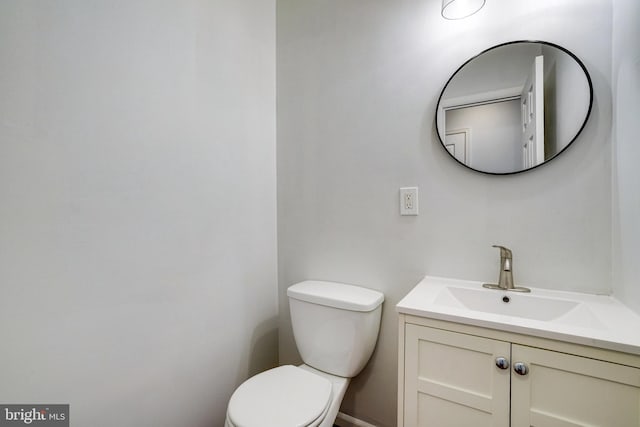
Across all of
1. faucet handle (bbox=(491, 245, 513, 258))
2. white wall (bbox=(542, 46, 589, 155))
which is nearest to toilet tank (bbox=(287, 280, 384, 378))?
faucet handle (bbox=(491, 245, 513, 258))

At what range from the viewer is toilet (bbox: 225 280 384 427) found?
98 cm

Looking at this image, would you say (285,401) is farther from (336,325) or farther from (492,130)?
(492,130)

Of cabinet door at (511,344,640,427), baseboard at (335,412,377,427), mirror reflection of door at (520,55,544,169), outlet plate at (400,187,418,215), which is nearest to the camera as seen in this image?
cabinet door at (511,344,640,427)

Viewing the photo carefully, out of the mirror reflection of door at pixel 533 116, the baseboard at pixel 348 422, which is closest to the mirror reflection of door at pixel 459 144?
the mirror reflection of door at pixel 533 116

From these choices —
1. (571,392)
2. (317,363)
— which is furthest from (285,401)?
(571,392)

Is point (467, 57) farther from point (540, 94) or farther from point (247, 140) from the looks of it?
point (247, 140)

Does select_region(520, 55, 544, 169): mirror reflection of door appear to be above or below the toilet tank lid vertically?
above

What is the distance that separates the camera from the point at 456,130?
1.20m

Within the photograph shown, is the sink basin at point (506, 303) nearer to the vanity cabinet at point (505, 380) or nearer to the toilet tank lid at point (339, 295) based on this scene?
the vanity cabinet at point (505, 380)

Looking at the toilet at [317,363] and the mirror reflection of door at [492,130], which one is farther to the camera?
the mirror reflection of door at [492,130]

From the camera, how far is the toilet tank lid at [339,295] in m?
1.24

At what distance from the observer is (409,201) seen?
4.26 ft

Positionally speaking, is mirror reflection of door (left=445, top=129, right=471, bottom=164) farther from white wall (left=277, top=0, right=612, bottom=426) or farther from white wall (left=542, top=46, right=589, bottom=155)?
white wall (left=542, top=46, right=589, bottom=155)

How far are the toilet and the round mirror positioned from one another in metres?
0.79
